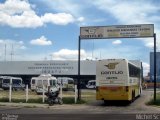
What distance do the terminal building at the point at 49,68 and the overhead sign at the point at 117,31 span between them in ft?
171

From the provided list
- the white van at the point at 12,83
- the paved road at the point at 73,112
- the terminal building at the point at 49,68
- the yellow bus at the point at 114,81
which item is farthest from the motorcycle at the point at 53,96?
the terminal building at the point at 49,68

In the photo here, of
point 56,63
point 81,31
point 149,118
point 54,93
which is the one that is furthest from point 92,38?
point 56,63

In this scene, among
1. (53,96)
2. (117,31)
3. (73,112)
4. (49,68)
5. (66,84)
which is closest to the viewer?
(73,112)

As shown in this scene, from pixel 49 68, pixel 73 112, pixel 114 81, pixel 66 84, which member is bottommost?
pixel 73 112

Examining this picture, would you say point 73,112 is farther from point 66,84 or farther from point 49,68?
point 49,68

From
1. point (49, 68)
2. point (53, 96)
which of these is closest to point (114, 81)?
point (53, 96)

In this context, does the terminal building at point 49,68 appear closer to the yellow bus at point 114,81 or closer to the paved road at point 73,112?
the paved road at point 73,112

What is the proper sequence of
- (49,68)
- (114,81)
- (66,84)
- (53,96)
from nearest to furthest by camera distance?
(53,96)
(114,81)
(66,84)
(49,68)

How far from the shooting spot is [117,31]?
3628 cm

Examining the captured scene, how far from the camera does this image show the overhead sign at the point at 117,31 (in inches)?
1398

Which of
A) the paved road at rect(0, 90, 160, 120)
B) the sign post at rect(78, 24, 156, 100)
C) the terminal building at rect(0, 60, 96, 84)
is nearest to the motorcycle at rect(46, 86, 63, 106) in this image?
the paved road at rect(0, 90, 160, 120)

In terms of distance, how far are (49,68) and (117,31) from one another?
181 feet

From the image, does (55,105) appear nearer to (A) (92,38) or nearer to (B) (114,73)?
(B) (114,73)

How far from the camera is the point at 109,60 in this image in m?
33.4
